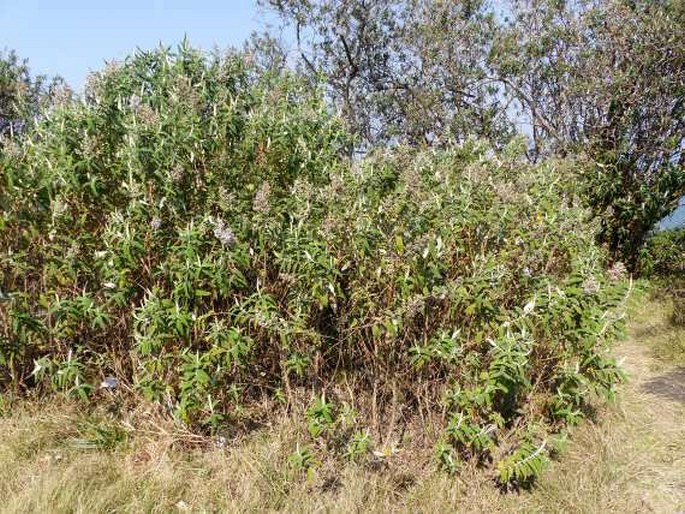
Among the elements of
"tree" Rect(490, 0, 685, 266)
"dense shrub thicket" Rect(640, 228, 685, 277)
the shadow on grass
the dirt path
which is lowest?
the dirt path

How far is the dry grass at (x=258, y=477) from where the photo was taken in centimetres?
256

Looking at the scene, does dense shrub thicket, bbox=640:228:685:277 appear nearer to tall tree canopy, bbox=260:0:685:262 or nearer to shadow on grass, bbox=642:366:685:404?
tall tree canopy, bbox=260:0:685:262

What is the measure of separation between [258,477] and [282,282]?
2.99ft

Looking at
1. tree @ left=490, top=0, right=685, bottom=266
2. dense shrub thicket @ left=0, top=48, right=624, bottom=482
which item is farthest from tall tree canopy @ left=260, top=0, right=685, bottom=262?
dense shrub thicket @ left=0, top=48, right=624, bottom=482

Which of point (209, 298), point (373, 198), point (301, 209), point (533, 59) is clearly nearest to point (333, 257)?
point (301, 209)

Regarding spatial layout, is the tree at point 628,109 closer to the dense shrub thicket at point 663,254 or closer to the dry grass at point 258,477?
the dense shrub thicket at point 663,254

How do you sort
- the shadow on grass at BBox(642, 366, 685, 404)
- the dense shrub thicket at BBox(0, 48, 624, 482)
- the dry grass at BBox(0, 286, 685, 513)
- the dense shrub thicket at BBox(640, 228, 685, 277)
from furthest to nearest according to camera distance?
the dense shrub thicket at BBox(640, 228, 685, 277), the shadow on grass at BBox(642, 366, 685, 404), the dense shrub thicket at BBox(0, 48, 624, 482), the dry grass at BBox(0, 286, 685, 513)

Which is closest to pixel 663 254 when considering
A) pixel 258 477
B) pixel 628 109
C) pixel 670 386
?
pixel 628 109

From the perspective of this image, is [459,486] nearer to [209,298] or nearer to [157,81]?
[209,298]

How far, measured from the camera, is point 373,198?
10.3ft

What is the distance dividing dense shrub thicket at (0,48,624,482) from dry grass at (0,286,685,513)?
0.53 ft

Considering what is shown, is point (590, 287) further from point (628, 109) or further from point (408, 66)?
point (408, 66)

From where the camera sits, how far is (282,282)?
2.99 meters

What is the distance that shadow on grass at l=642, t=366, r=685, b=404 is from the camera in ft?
13.7
